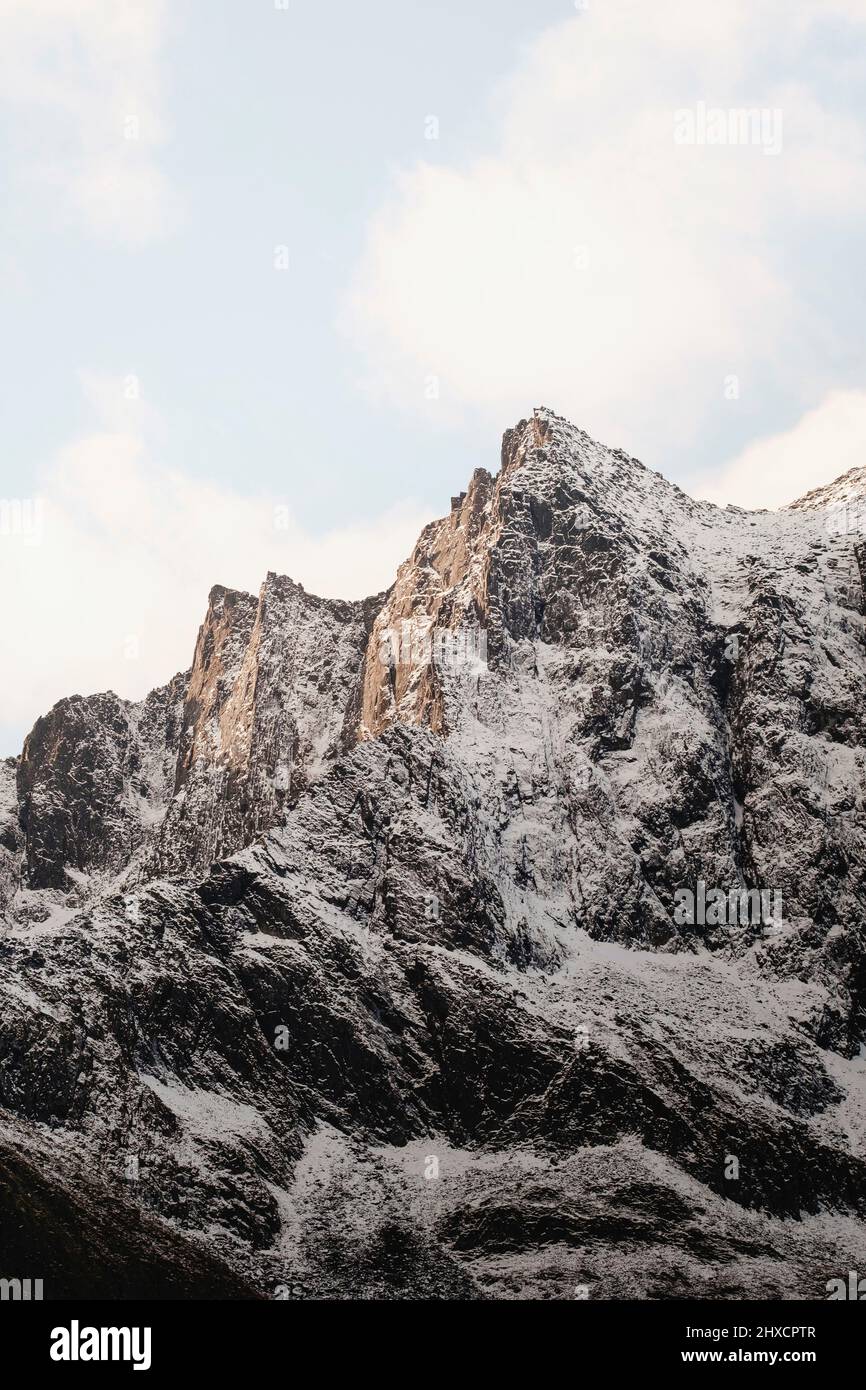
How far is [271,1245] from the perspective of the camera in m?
165

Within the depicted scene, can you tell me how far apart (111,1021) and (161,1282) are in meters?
37.3

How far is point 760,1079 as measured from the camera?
190 metres

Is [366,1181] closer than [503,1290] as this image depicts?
No

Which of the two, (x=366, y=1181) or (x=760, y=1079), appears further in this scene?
(x=760, y=1079)

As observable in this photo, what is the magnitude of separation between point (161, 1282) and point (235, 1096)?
32.8 m

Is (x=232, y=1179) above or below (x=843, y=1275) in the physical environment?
above

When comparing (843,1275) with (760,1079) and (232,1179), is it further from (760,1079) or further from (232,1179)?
(232,1179)

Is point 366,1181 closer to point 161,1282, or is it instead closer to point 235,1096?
point 235,1096

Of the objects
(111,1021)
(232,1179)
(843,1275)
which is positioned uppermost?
(111,1021)
